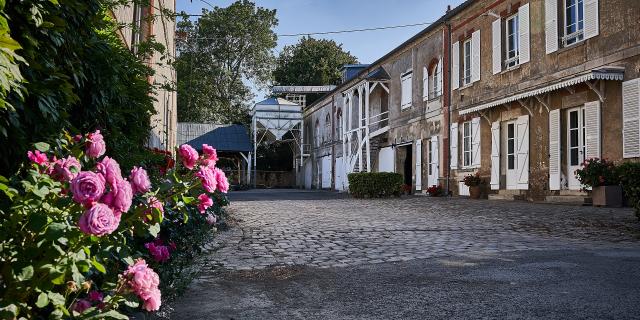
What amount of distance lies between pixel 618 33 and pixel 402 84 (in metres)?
12.2

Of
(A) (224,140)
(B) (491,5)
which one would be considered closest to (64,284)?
(B) (491,5)

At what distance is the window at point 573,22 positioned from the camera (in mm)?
13172

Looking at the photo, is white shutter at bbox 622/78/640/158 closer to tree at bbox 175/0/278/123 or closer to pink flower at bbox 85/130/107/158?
pink flower at bbox 85/130/107/158

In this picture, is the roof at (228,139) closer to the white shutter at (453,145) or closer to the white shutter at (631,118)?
the white shutter at (453,145)

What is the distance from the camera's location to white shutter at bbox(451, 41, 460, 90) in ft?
62.2

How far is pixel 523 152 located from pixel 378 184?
5.33 m

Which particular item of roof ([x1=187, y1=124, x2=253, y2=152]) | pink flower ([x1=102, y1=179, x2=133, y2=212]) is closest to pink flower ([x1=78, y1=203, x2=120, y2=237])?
pink flower ([x1=102, y1=179, x2=133, y2=212])

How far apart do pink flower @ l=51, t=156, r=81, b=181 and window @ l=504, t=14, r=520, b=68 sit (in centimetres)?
1540

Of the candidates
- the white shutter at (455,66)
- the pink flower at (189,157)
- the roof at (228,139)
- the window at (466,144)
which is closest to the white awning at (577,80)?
the window at (466,144)

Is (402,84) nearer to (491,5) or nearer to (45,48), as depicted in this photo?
(491,5)

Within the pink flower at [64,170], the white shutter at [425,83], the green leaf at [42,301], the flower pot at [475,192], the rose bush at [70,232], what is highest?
the white shutter at [425,83]

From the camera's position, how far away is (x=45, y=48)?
8.27 ft

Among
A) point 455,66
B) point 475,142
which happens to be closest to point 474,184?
point 475,142

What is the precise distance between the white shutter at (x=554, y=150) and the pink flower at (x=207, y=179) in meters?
12.8
